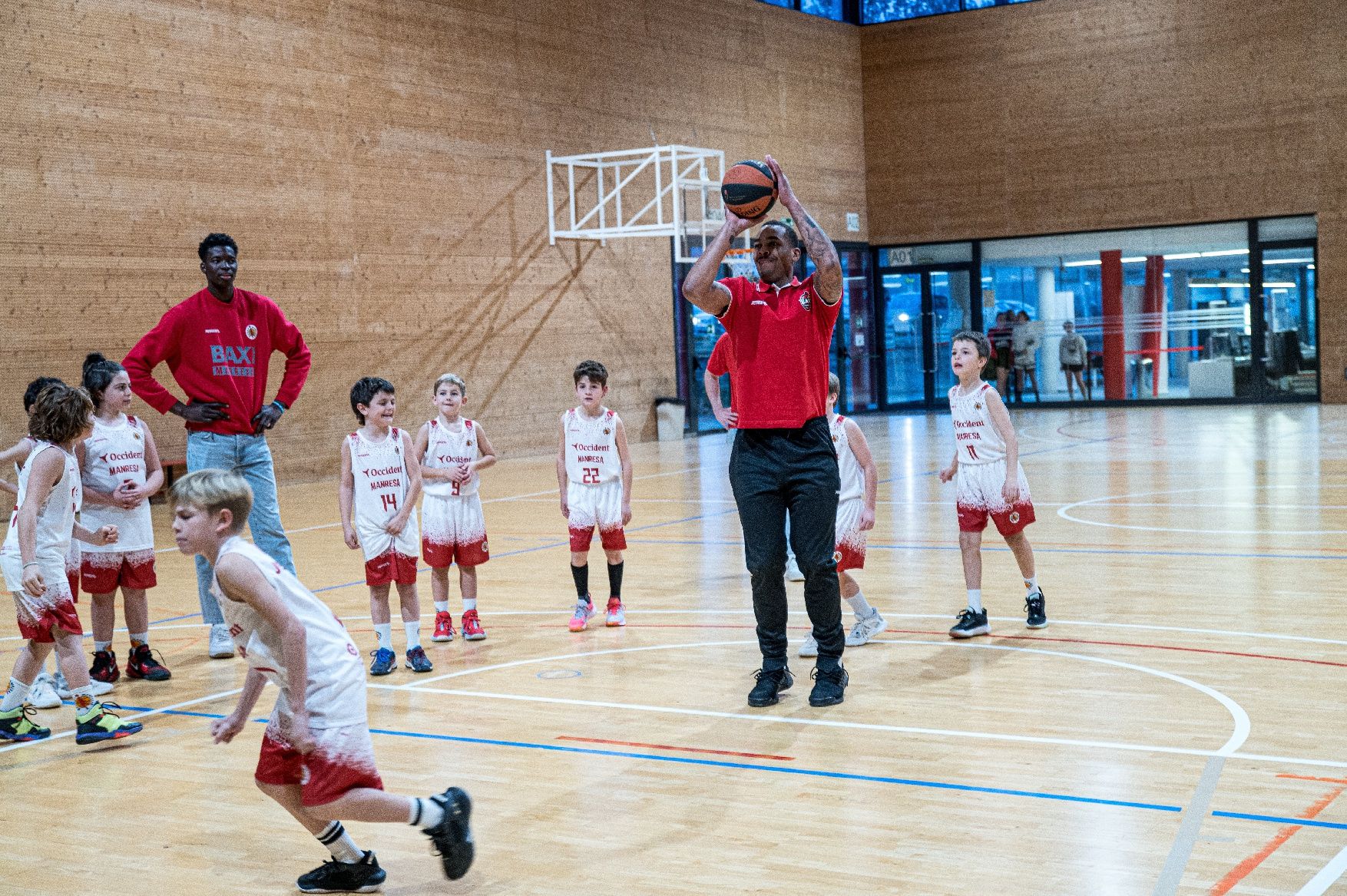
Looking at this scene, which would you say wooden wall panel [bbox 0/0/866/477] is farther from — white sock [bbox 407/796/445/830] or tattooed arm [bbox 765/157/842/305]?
white sock [bbox 407/796/445/830]

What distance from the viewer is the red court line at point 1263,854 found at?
11.2ft

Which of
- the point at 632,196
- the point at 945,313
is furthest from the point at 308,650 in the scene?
the point at 945,313

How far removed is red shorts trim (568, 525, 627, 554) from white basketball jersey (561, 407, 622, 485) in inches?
10.0

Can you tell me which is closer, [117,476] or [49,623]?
[49,623]

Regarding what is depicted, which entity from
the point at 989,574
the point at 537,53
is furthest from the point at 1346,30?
the point at 989,574

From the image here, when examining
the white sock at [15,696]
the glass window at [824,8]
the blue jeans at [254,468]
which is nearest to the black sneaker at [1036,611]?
the blue jeans at [254,468]

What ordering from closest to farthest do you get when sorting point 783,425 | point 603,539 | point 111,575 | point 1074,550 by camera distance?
1. point 783,425
2. point 111,575
3. point 603,539
4. point 1074,550

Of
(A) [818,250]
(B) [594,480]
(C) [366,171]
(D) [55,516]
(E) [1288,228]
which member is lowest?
(B) [594,480]

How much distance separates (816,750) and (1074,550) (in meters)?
4.85

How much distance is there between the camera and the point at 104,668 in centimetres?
644

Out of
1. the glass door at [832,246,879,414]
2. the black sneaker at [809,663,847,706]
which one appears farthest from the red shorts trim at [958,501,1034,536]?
the glass door at [832,246,879,414]

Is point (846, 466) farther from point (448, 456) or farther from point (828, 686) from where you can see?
point (448, 456)

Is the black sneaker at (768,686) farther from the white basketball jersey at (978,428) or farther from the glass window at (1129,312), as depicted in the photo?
the glass window at (1129,312)

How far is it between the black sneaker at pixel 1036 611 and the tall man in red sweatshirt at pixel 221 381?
3.52 m
